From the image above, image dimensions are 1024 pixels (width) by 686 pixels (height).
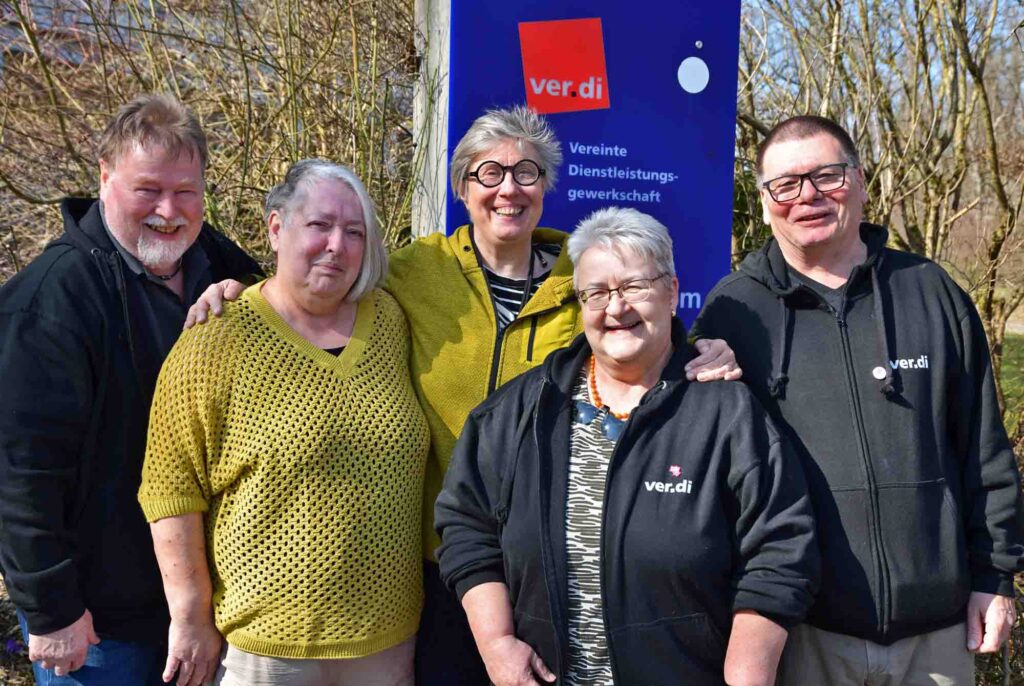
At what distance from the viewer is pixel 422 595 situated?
2525 millimetres

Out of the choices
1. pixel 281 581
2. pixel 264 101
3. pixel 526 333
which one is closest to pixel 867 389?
pixel 526 333

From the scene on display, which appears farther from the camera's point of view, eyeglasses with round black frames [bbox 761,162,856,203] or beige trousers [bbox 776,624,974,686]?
eyeglasses with round black frames [bbox 761,162,856,203]

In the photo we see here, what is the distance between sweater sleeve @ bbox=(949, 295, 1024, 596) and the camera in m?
2.29

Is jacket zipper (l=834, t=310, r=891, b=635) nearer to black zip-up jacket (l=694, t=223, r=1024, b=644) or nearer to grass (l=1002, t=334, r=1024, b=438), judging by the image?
black zip-up jacket (l=694, t=223, r=1024, b=644)

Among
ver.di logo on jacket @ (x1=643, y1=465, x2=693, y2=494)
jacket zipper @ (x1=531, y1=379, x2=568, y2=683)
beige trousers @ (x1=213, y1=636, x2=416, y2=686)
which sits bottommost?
beige trousers @ (x1=213, y1=636, x2=416, y2=686)

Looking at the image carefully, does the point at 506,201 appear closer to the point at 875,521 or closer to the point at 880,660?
the point at 875,521

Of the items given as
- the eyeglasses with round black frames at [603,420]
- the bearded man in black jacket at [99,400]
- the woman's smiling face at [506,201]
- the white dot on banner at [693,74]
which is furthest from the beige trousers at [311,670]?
the white dot on banner at [693,74]

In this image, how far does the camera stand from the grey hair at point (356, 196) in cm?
249

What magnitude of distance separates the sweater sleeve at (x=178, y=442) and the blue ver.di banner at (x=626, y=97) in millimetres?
1247

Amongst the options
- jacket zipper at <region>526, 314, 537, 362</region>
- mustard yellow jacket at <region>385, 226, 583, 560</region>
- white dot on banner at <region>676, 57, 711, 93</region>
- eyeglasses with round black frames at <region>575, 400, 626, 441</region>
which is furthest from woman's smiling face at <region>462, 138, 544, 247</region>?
white dot on banner at <region>676, 57, 711, 93</region>

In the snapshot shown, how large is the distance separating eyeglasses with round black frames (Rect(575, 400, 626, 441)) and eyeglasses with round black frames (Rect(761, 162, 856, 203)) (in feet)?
2.43

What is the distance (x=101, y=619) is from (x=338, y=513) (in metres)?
0.68

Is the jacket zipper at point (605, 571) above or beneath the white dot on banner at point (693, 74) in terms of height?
beneath

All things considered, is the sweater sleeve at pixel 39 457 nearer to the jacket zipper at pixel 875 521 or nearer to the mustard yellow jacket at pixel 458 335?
the mustard yellow jacket at pixel 458 335
